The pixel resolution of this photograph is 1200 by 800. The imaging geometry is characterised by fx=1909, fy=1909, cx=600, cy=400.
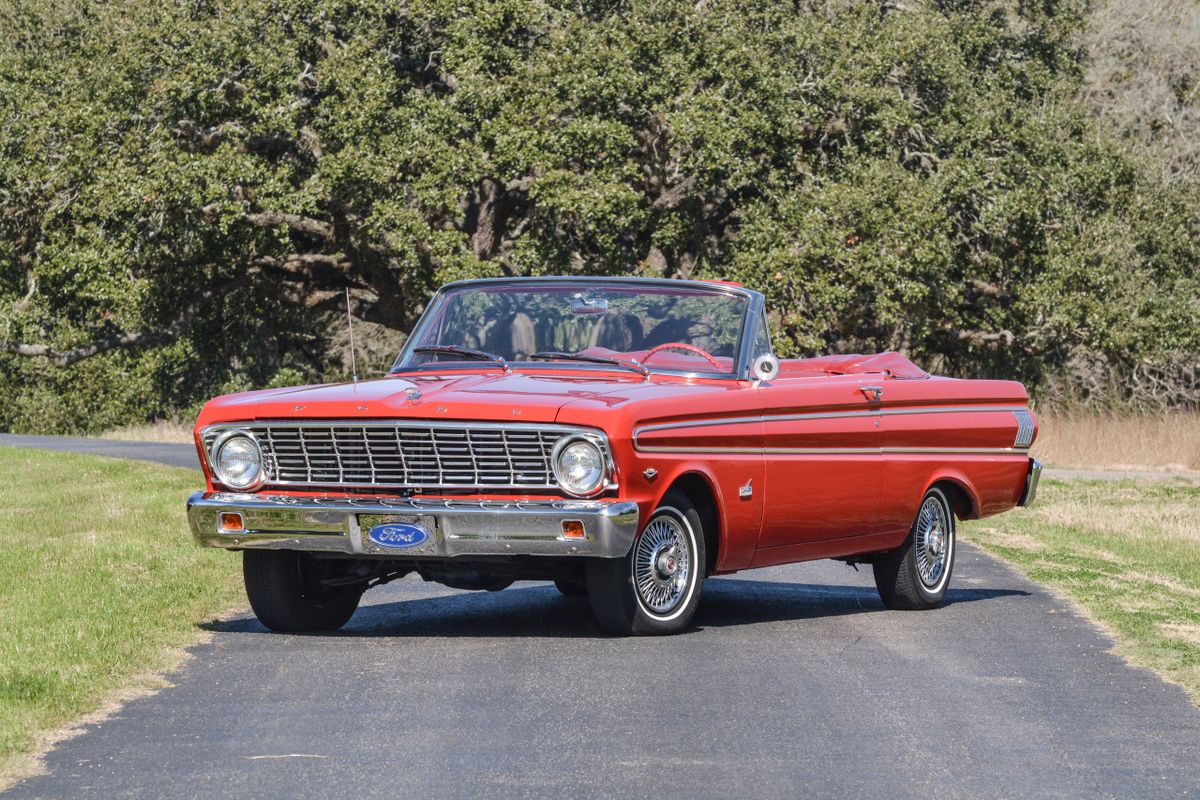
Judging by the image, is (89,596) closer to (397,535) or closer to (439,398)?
(397,535)

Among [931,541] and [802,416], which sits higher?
[802,416]

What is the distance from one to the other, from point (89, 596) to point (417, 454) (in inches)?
119

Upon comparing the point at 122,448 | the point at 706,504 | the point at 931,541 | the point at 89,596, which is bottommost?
the point at 122,448

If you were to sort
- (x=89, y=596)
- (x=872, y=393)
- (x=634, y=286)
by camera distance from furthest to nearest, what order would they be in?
1. (x=89, y=596)
2. (x=872, y=393)
3. (x=634, y=286)

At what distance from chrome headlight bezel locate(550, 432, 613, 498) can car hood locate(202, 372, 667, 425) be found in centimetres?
13

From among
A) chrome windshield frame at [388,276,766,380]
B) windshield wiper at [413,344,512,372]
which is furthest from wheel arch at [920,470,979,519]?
windshield wiper at [413,344,512,372]

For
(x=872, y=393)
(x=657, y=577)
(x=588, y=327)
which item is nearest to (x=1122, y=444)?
(x=872, y=393)

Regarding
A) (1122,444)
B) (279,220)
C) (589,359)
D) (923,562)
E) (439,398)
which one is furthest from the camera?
(279,220)

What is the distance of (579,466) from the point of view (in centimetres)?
838

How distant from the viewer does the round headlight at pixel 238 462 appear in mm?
8961

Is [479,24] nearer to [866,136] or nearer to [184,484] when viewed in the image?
[866,136]

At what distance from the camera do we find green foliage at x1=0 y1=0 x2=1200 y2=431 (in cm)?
2938

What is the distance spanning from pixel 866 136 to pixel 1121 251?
528 centimetres

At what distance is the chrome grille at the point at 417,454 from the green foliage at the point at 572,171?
65.7ft
